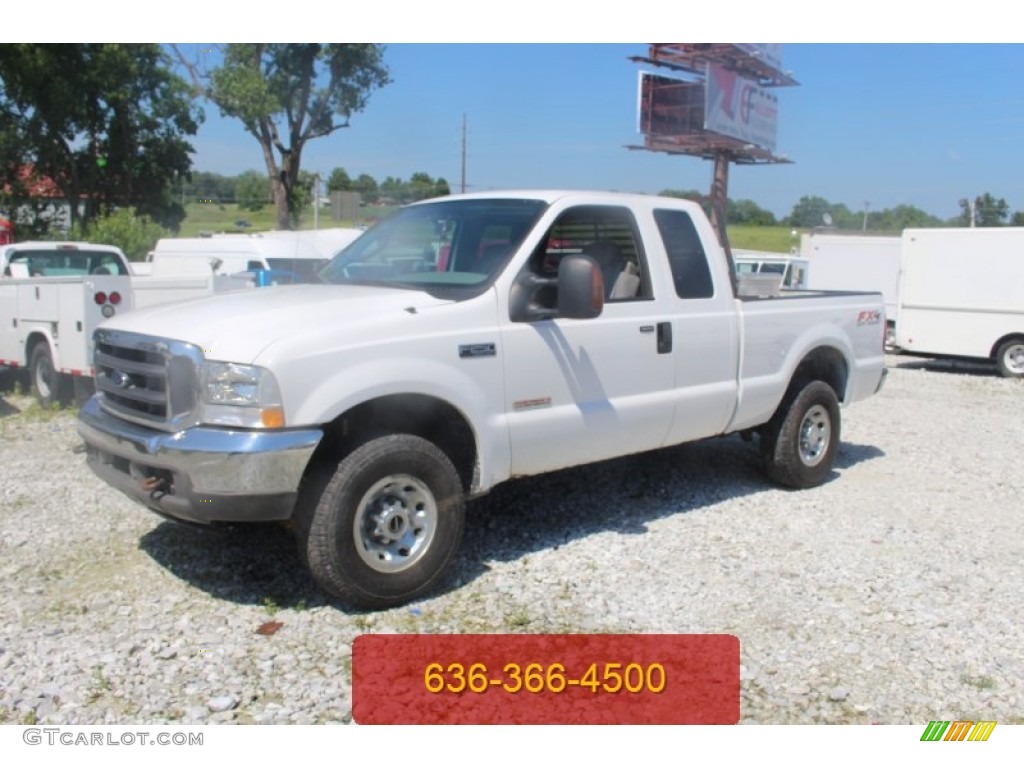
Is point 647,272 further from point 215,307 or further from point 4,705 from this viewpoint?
point 4,705

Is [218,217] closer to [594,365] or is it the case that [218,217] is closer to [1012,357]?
[1012,357]

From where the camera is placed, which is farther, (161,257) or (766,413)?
(161,257)

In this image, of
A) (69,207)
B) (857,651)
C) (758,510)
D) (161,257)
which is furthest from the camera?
(69,207)

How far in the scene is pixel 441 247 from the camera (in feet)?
18.4

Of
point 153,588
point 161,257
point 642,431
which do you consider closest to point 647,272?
point 642,431

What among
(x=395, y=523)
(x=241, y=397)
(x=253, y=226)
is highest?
(x=253, y=226)

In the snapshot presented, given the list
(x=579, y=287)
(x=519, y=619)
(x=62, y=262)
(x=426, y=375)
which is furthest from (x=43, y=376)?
(x=519, y=619)

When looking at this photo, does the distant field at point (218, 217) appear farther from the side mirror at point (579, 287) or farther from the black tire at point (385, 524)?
the black tire at point (385, 524)

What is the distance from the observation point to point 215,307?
4844 millimetres

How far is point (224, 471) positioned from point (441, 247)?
1.97 metres

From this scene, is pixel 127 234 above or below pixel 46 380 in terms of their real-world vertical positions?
above

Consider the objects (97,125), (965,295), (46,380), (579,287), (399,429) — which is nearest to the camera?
(399,429)

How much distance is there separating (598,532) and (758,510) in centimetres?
132

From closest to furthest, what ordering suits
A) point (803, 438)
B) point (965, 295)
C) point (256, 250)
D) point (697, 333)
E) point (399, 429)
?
point (399, 429), point (697, 333), point (803, 438), point (256, 250), point (965, 295)
